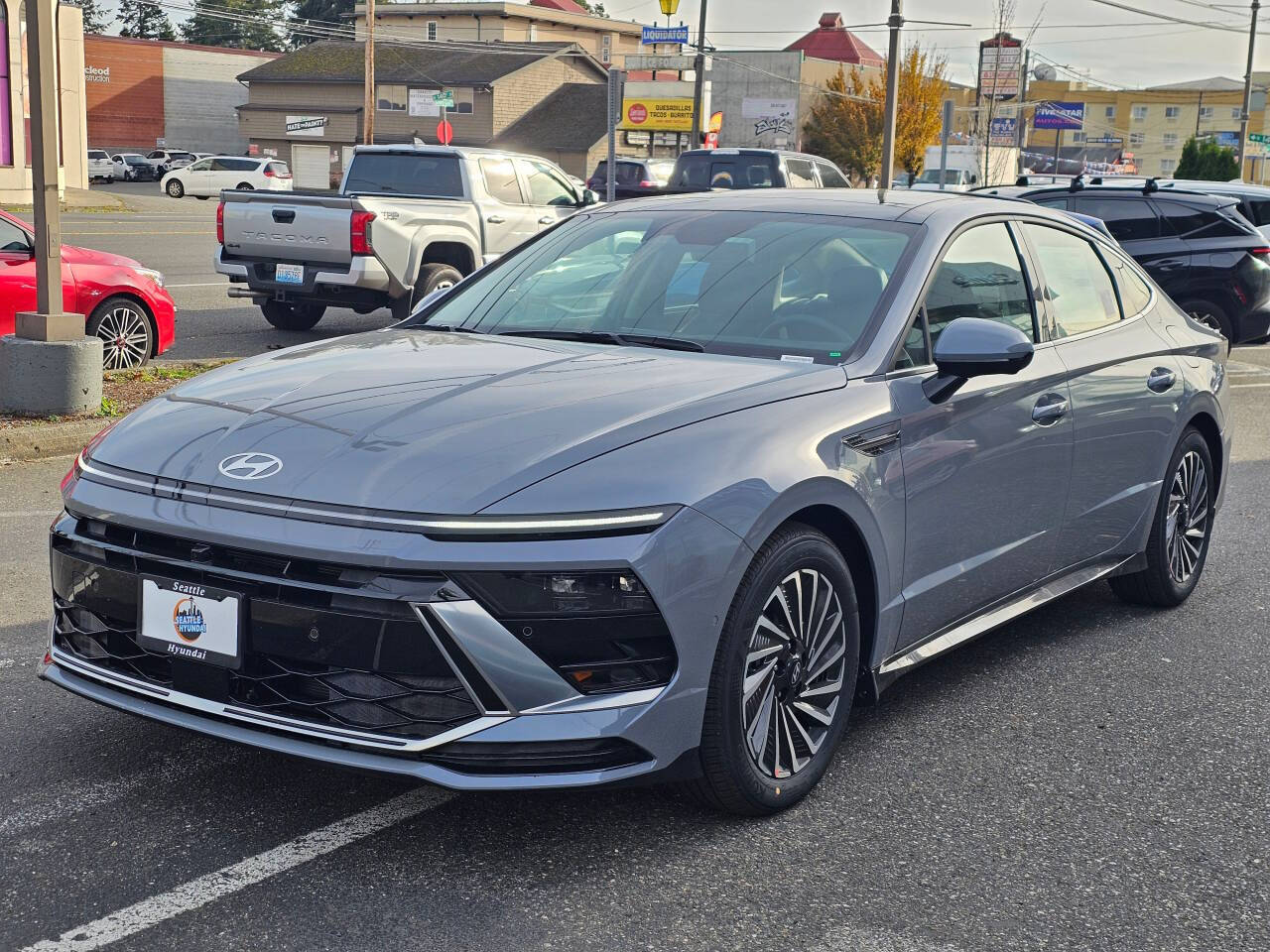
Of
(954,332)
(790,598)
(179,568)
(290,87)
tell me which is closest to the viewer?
(179,568)

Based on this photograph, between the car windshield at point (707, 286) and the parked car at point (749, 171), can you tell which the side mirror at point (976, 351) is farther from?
the parked car at point (749, 171)

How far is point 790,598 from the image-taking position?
12.4 ft

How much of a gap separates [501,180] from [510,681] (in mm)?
12943

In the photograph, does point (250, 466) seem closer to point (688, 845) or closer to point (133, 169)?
point (688, 845)

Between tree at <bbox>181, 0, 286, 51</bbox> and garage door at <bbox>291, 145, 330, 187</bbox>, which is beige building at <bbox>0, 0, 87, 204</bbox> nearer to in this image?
garage door at <bbox>291, 145, 330, 187</bbox>

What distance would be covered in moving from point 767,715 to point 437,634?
1.00 meters

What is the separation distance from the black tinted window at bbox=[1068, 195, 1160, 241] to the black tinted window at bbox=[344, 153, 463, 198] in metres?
6.34

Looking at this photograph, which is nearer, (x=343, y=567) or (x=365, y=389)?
(x=343, y=567)

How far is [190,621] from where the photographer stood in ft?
11.2

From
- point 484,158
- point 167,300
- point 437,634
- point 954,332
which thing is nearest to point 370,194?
point 484,158

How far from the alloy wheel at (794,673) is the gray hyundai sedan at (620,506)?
0.01m

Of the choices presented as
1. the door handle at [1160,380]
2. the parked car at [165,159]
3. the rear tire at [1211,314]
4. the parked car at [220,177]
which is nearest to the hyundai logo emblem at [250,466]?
the door handle at [1160,380]

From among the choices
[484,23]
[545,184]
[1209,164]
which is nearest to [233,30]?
[484,23]

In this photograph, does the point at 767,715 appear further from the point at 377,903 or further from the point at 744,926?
the point at 377,903
